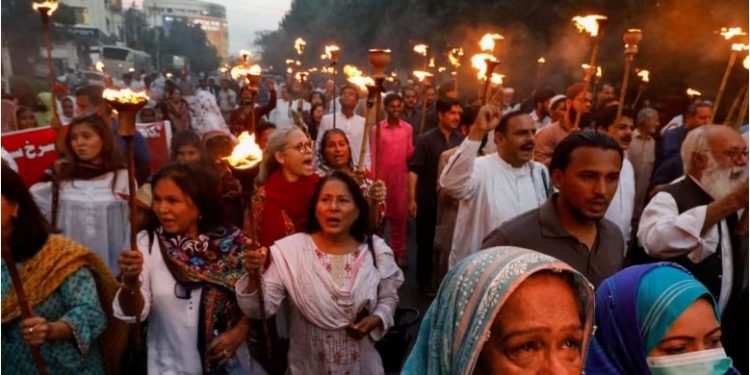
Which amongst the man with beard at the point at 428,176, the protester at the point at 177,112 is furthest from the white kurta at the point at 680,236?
the protester at the point at 177,112

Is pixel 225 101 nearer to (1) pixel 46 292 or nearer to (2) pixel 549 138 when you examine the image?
(2) pixel 549 138

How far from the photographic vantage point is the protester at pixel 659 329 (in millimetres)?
2027

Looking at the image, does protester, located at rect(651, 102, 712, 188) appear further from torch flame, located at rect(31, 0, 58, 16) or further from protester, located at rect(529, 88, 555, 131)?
torch flame, located at rect(31, 0, 58, 16)

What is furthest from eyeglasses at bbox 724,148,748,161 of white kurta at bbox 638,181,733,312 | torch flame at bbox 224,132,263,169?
torch flame at bbox 224,132,263,169

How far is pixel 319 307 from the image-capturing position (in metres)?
3.13

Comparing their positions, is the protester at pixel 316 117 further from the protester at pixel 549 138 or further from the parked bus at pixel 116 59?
the parked bus at pixel 116 59

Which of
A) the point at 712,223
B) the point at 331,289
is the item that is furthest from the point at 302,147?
the point at 712,223

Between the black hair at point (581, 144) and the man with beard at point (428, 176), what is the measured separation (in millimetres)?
3476

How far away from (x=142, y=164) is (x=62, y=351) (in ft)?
10.8

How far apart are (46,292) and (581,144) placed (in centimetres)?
266

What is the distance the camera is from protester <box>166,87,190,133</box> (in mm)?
10992

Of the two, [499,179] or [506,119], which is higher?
[506,119]

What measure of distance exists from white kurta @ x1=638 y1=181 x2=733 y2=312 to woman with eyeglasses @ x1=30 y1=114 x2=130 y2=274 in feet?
12.3

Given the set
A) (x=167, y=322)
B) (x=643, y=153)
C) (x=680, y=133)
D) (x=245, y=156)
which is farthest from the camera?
(x=680, y=133)
